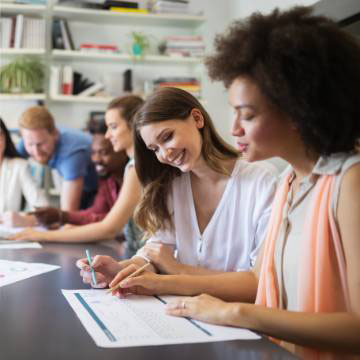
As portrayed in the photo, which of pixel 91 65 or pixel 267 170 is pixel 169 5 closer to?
pixel 91 65

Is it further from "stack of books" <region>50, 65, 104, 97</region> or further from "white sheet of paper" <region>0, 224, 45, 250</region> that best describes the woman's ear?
"stack of books" <region>50, 65, 104, 97</region>

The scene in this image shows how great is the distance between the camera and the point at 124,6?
4066mm

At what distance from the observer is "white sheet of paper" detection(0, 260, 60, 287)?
1376mm

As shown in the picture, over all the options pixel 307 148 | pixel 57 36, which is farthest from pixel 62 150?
pixel 307 148

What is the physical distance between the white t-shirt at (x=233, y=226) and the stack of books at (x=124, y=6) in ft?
9.38

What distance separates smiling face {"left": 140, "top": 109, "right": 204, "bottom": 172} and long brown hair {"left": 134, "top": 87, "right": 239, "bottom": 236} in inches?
1.1

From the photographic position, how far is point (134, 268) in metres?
1.26

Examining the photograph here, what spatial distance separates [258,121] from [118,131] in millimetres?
1423

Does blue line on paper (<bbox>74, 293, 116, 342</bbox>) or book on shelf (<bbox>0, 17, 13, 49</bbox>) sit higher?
book on shelf (<bbox>0, 17, 13, 49</bbox>)

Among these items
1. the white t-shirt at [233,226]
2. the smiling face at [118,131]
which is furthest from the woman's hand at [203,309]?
the smiling face at [118,131]

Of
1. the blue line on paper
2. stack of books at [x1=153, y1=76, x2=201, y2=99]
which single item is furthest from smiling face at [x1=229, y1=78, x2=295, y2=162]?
stack of books at [x1=153, y1=76, x2=201, y2=99]

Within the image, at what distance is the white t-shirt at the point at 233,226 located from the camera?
1.50 meters

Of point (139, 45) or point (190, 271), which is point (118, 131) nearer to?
point (190, 271)

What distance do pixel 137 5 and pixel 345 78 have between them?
3534 millimetres
